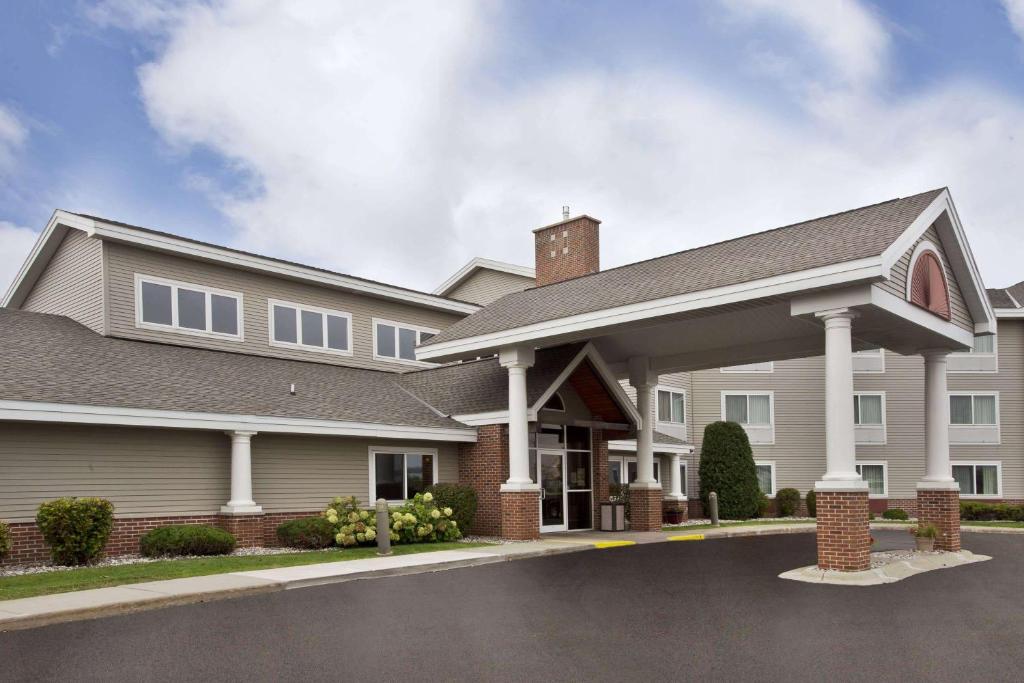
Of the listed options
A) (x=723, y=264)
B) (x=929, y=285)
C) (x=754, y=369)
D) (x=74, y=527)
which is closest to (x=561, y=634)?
(x=74, y=527)

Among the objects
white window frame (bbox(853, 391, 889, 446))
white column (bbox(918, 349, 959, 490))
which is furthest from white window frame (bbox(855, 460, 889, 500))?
white column (bbox(918, 349, 959, 490))

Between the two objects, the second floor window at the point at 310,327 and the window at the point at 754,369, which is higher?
the second floor window at the point at 310,327

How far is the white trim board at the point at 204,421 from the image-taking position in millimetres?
15070

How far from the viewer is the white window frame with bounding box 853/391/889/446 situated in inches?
1558

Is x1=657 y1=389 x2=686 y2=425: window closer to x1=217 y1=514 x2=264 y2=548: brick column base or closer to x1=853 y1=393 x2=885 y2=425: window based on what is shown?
x1=853 y1=393 x2=885 y2=425: window

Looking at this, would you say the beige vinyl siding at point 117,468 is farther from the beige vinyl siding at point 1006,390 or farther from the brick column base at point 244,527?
the beige vinyl siding at point 1006,390

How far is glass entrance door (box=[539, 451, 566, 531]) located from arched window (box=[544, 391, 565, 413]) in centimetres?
114

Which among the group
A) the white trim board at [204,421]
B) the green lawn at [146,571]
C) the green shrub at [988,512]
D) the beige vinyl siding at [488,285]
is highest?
the beige vinyl siding at [488,285]

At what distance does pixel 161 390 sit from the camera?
59.0 feet

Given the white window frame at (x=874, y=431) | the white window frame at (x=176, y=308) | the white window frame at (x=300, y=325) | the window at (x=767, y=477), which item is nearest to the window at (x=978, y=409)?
the white window frame at (x=874, y=431)

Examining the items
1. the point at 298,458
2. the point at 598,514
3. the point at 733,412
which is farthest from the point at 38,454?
the point at 733,412

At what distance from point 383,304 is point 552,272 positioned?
5.49 m

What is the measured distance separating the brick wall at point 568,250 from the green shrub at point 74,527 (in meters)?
15.7

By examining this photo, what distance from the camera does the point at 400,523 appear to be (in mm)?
19797
